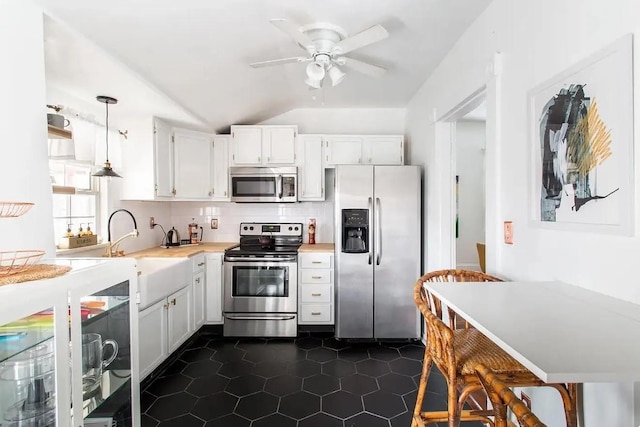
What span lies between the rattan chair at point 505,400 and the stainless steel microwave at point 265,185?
9.33 feet

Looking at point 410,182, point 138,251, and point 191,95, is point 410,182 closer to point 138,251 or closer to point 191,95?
point 191,95

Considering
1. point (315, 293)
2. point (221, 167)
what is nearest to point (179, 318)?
point (315, 293)

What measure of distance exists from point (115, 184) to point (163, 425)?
6.94 ft

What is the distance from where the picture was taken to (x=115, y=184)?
3021 millimetres

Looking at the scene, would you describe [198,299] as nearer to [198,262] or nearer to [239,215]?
[198,262]

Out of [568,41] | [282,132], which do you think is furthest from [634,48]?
[282,132]

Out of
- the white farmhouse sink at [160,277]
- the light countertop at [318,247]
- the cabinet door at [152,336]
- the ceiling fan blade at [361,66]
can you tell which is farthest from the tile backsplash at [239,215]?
the ceiling fan blade at [361,66]

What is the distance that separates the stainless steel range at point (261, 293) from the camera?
3318 mm

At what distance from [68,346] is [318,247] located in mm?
2669

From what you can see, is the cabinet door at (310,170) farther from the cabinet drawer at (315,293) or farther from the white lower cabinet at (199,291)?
the white lower cabinet at (199,291)

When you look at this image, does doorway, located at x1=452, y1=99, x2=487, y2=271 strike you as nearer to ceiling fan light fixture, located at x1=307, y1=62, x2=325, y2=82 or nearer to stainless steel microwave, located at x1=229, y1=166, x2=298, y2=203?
stainless steel microwave, located at x1=229, y1=166, x2=298, y2=203

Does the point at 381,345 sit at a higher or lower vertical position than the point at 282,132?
lower

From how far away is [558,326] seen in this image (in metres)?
0.94

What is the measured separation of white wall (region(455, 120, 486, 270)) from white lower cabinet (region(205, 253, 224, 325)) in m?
3.75
